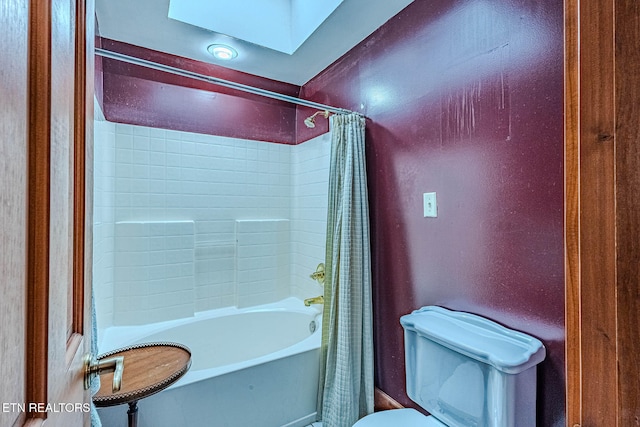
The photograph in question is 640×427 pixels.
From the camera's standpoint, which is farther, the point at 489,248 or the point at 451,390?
the point at 489,248

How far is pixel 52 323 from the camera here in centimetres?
41

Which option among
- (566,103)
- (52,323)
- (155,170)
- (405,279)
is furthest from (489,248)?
(155,170)

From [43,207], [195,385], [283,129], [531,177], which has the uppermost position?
[283,129]

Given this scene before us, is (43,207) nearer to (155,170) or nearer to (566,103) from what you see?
(566,103)

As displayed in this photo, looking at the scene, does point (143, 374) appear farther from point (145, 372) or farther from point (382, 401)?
point (382, 401)

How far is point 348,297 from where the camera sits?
1.63m

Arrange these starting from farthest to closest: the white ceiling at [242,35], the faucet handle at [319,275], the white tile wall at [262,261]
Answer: the white tile wall at [262,261]
the faucet handle at [319,275]
the white ceiling at [242,35]

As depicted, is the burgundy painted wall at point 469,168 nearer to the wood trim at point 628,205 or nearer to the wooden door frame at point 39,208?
the wood trim at point 628,205

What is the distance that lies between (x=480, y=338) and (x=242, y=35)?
2007 mm

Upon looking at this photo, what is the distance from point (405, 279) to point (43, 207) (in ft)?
4.85

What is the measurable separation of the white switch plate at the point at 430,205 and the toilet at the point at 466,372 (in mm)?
440

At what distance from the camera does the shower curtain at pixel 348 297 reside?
1.62 m

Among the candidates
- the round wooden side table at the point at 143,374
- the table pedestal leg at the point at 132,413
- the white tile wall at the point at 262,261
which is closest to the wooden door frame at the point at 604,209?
the round wooden side table at the point at 143,374

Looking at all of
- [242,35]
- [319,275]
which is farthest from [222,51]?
[319,275]
